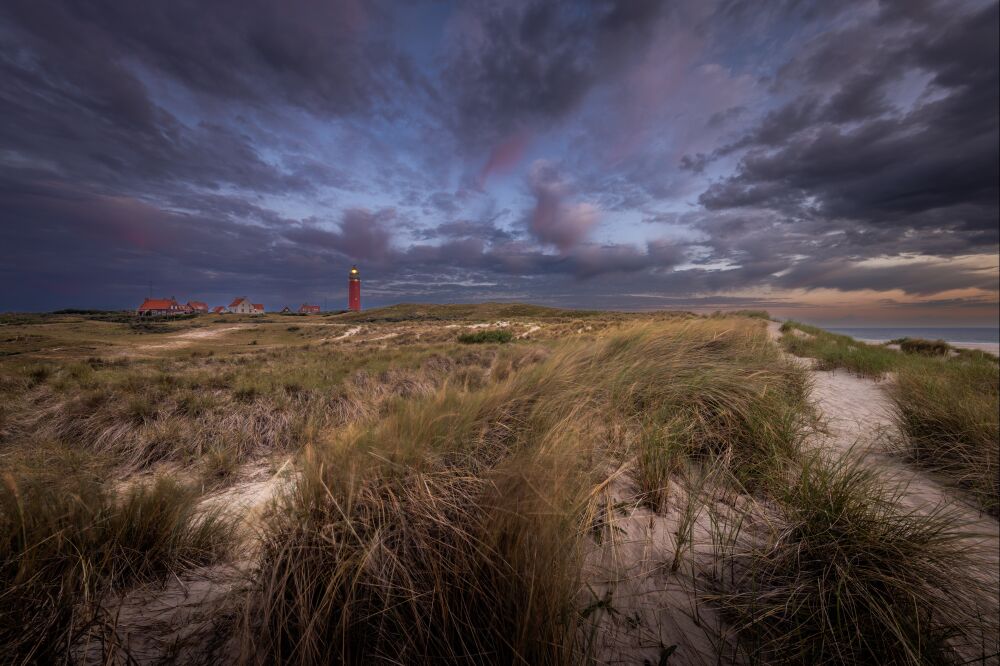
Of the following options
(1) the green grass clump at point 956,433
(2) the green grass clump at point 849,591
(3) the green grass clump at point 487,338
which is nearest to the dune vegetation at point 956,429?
(1) the green grass clump at point 956,433

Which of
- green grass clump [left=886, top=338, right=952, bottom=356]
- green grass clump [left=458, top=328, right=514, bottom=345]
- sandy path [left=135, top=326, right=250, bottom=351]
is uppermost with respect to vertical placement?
sandy path [left=135, top=326, right=250, bottom=351]

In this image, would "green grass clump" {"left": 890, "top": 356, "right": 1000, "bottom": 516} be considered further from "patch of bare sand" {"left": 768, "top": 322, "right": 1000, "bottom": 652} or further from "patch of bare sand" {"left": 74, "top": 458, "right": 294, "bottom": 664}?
"patch of bare sand" {"left": 74, "top": 458, "right": 294, "bottom": 664}

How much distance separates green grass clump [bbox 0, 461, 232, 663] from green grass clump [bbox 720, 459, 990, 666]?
276 centimetres

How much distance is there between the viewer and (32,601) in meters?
1.36

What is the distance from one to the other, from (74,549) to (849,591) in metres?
3.69

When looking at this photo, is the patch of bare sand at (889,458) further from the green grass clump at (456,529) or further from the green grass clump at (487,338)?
the green grass clump at (487,338)

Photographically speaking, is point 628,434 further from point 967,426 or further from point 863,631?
point 967,426

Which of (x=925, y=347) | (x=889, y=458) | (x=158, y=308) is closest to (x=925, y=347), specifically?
(x=925, y=347)

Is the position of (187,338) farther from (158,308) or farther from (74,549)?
(74,549)

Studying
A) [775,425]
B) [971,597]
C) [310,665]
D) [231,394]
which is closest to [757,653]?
[971,597]

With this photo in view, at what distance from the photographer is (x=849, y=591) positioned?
4.94ft

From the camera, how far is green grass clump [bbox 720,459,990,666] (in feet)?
4.32

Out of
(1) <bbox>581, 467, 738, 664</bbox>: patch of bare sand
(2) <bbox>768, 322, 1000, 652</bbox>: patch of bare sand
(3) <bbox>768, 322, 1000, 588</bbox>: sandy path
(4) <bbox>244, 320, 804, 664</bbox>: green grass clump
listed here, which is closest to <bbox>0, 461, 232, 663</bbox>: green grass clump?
(4) <bbox>244, 320, 804, 664</bbox>: green grass clump

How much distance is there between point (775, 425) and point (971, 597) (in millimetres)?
1382
